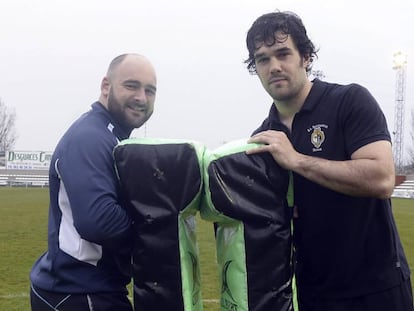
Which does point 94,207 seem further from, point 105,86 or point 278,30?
point 278,30

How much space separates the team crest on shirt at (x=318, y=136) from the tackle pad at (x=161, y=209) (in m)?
0.72

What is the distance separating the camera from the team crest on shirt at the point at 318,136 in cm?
298

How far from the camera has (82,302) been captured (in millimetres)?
2922

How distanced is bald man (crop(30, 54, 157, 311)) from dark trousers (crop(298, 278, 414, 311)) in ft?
3.70

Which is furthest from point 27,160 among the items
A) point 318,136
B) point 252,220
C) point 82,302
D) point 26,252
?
point 252,220

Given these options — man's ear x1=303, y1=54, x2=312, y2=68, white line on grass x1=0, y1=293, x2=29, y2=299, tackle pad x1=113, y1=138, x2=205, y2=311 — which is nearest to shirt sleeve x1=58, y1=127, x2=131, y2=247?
tackle pad x1=113, y1=138, x2=205, y2=311

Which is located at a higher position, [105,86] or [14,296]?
[105,86]

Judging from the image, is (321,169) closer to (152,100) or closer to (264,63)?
(264,63)

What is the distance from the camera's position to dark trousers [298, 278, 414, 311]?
3.01 m

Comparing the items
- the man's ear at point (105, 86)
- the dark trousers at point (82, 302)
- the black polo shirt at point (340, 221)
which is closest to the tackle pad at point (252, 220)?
the black polo shirt at point (340, 221)

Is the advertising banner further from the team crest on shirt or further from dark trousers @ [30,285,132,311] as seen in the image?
the team crest on shirt

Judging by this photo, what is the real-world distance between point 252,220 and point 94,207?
787 mm

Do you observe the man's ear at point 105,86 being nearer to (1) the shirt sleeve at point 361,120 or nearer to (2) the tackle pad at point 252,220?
(2) the tackle pad at point 252,220

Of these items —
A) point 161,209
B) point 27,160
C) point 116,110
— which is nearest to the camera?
point 161,209
